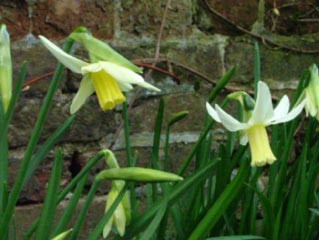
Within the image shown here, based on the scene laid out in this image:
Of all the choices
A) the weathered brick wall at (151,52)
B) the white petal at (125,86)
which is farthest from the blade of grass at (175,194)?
the weathered brick wall at (151,52)

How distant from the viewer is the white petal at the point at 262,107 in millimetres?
941

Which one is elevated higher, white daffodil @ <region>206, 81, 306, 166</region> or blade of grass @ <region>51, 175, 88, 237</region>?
white daffodil @ <region>206, 81, 306, 166</region>

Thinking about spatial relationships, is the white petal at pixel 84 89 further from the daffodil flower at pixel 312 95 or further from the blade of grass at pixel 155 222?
the daffodil flower at pixel 312 95

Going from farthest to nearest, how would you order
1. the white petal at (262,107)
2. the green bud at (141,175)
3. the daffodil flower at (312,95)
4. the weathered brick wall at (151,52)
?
1. the weathered brick wall at (151,52)
2. the daffodil flower at (312,95)
3. the white petal at (262,107)
4. the green bud at (141,175)

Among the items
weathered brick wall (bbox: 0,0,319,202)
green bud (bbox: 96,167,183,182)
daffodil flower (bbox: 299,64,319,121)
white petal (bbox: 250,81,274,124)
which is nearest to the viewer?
green bud (bbox: 96,167,183,182)

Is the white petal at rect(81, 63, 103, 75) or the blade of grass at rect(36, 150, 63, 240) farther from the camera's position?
the blade of grass at rect(36, 150, 63, 240)

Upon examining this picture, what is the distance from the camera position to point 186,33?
1782mm

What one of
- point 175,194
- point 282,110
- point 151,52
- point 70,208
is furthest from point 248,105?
point 151,52

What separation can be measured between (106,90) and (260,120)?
0.22 m

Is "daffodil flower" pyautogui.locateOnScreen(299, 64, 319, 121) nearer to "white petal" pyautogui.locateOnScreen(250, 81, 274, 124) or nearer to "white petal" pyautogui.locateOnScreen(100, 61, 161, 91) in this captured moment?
"white petal" pyautogui.locateOnScreen(250, 81, 274, 124)

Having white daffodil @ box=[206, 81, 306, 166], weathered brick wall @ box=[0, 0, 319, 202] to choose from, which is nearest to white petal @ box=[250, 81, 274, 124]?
white daffodil @ box=[206, 81, 306, 166]

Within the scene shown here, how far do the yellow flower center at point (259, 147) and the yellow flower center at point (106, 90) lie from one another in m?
0.19

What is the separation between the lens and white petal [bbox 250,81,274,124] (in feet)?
3.09

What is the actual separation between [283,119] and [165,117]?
0.79 metres
